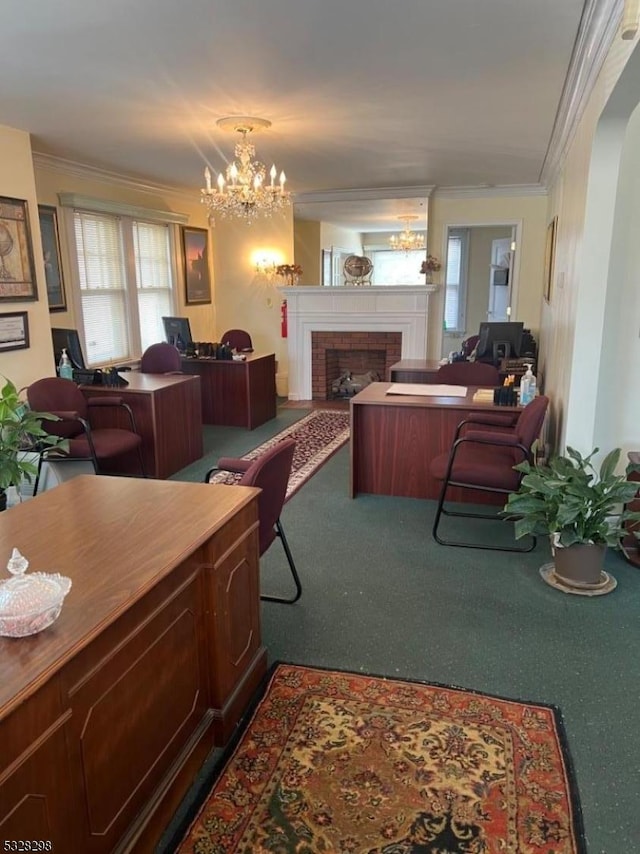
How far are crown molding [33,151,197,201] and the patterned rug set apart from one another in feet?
9.51

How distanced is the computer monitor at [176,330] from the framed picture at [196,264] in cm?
104

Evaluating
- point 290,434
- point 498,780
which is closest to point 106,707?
point 498,780

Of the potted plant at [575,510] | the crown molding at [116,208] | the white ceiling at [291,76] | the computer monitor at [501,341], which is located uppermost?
the white ceiling at [291,76]

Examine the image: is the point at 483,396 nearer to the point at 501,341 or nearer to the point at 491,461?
the point at 491,461

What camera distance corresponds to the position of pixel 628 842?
1.55m

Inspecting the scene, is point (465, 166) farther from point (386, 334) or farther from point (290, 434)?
point (290, 434)

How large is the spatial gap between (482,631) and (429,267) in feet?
16.9

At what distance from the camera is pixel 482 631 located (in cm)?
248

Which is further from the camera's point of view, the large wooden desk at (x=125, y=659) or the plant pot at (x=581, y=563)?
the plant pot at (x=581, y=563)

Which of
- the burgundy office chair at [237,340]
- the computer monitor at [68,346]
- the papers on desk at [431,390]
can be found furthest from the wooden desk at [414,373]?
the computer monitor at [68,346]

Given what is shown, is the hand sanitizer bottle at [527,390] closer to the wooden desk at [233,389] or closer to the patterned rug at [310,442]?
the patterned rug at [310,442]

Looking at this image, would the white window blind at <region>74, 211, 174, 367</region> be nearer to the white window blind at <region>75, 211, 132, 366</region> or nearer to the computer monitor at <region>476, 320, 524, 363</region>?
the white window blind at <region>75, 211, 132, 366</region>

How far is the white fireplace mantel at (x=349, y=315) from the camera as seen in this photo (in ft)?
23.0

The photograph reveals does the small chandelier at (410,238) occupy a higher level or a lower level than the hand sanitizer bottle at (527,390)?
higher
